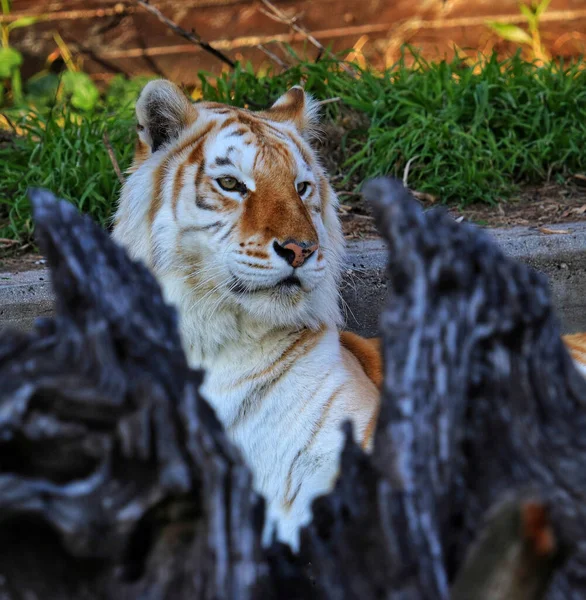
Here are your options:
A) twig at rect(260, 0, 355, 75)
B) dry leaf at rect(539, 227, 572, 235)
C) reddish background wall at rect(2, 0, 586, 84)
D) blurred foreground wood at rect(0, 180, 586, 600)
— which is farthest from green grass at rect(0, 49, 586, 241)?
blurred foreground wood at rect(0, 180, 586, 600)

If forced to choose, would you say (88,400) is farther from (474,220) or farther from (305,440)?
(474,220)

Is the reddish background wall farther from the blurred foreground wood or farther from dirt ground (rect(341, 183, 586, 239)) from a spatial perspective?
the blurred foreground wood

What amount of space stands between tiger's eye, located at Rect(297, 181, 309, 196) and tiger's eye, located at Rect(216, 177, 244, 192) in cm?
25

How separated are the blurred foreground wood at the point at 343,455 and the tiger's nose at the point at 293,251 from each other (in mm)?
1401

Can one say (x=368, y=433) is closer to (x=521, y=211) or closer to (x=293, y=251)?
(x=293, y=251)

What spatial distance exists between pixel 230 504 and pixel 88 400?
26cm

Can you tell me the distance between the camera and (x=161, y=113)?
321cm

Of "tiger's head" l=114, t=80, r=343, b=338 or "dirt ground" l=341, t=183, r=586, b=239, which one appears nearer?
"tiger's head" l=114, t=80, r=343, b=338

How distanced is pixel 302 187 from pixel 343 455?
201cm

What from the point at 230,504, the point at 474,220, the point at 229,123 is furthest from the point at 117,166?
the point at 230,504

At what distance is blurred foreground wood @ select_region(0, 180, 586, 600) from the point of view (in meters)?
1.19

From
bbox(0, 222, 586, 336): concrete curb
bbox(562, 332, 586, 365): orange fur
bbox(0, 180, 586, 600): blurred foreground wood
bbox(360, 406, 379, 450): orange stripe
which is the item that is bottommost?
bbox(562, 332, 586, 365): orange fur

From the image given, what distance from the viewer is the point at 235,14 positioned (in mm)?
6520

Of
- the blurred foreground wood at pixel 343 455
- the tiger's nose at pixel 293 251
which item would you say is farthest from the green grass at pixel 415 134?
the blurred foreground wood at pixel 343 455
